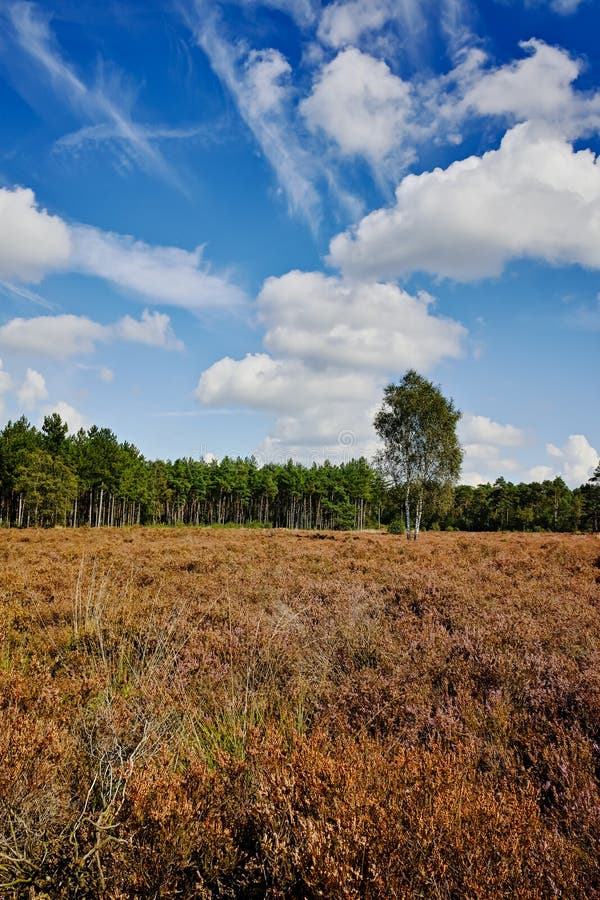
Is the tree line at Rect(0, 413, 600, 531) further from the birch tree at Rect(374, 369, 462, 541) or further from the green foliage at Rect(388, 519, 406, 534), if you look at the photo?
the birch tree at Rect(374, 369, 462, 541)

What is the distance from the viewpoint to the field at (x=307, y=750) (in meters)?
2.13

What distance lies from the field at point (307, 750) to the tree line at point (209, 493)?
136ft

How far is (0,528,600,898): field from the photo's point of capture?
6.98ft

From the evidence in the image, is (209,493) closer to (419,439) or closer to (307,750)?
(419,439)

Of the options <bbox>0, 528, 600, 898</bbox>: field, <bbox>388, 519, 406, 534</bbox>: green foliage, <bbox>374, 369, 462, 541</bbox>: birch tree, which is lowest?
<bbox>388, 519, 406, 534</bbox>: green foliage

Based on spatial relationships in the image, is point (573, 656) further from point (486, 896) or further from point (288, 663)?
point (486, 896)

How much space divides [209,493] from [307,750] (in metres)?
84.4

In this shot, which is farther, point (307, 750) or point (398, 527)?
point (398, 527)

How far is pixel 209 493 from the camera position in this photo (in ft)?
280

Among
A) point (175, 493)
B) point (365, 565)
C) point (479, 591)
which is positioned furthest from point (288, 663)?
point (175, 493)


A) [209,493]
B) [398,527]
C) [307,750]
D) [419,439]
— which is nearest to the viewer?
[307,750]

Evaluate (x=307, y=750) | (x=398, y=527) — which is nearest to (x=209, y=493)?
(x=398, y=527)

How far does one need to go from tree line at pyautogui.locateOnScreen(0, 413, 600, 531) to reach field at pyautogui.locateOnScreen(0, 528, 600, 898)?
41508 mm

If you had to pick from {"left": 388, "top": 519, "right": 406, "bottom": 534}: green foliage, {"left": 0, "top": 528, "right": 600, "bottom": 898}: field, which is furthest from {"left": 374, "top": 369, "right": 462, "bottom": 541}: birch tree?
{"left": 0, "top": 528, "right": 600, "bottom": 898}: field
